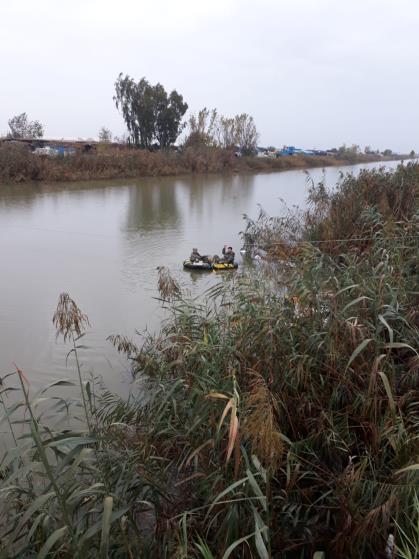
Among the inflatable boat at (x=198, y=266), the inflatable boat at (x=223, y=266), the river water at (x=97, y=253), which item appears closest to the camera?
the river water at (x=97, y=253)

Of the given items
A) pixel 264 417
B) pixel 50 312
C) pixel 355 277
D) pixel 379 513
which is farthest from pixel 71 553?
pixel 50 312

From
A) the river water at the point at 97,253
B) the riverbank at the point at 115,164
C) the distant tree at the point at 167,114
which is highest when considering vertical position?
the distant tree at the point at 167,114

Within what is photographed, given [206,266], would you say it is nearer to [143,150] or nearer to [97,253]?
[97,253]

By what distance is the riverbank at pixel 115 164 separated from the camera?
17.8m

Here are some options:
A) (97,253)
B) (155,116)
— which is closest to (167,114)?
(155,116)

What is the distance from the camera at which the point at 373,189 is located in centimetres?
654

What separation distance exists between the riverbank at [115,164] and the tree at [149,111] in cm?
434

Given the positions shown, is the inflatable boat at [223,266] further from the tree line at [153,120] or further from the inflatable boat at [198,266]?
the tree line at [153,120]

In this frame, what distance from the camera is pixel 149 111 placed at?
3094cm

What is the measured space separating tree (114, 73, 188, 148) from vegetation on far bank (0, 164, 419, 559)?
30743 mm

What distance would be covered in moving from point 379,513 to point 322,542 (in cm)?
26

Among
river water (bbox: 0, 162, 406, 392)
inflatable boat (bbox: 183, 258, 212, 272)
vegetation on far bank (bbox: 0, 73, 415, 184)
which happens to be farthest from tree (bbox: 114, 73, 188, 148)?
inflatable boat (bbox: 183, 258, 212, 272)

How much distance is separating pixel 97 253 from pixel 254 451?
282 inches

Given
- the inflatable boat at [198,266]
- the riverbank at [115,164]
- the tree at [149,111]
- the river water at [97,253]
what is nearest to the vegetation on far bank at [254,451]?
the river water at [97,253]
